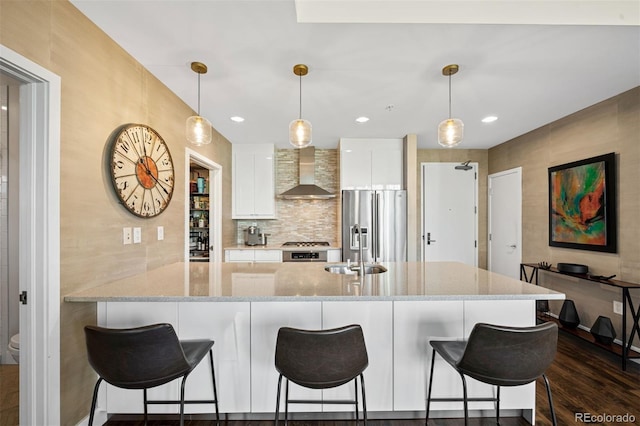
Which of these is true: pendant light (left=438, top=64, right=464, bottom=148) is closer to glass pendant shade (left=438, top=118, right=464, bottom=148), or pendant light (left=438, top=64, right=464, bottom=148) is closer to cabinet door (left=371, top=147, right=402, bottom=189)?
glass pendant shade (left=438, top=118, right=464, bottom=148)

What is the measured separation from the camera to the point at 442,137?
2.23 meters

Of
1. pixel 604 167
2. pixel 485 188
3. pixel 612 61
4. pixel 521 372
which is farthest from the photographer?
pixel 485 188

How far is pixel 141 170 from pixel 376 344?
202cm

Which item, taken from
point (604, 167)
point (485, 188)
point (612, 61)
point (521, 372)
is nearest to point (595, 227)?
point (604, 167)

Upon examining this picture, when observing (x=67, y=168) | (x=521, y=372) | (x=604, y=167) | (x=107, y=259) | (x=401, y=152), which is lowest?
(x=521, y=372)

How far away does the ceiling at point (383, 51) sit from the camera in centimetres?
172

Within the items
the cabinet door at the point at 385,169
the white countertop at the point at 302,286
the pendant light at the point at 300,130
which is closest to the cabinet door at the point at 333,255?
the cabinet door at the point at 385,169

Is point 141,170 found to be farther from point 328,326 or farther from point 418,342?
point 418,342

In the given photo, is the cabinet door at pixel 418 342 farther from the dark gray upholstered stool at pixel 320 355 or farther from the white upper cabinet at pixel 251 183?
the white upper cabinet at pixel 251 183

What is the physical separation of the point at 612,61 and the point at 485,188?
286cm

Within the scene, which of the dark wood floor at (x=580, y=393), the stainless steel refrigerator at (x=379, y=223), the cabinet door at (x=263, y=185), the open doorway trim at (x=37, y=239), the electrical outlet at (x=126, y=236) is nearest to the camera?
the open doorway trim at (x=37, y=239)

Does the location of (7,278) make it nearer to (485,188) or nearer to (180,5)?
(180,5)

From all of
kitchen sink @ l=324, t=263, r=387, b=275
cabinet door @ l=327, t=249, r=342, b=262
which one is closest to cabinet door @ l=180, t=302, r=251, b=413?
kitchen sink @ l=324, t=263, r=387, b=275

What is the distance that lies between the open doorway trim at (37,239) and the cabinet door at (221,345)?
63 cm
